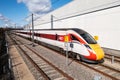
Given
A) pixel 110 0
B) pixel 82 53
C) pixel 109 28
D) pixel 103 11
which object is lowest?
pixel 82 53

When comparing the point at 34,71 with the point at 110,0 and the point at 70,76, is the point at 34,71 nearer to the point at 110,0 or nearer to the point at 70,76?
the point at 70,76

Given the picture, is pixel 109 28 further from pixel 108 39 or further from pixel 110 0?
pixel 110 0

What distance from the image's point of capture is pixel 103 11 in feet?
60.4

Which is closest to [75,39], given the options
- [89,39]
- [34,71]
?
[89,39]

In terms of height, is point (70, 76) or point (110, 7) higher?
point (110, 7)

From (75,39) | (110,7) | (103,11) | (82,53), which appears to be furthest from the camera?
(103,11)

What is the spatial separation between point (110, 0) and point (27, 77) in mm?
14175

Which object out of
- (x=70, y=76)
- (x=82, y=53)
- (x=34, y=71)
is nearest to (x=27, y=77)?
(x=34, y=71)

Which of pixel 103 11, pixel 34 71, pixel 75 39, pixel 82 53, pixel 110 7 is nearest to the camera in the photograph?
pixel 34 71

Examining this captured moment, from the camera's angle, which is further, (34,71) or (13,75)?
(34,71)

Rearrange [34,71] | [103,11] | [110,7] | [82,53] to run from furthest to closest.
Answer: [103,11]
[110,7]
[82,53]
[34,71]

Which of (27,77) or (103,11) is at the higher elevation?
(103,11)

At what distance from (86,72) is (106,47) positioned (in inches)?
Result: 398

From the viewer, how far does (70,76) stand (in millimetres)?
8812
